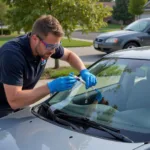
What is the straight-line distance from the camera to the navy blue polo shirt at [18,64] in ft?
9.44

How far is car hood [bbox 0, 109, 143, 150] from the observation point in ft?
7.49

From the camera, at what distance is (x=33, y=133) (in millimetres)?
2582

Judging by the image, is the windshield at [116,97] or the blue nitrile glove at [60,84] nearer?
the windshield at [116,97]

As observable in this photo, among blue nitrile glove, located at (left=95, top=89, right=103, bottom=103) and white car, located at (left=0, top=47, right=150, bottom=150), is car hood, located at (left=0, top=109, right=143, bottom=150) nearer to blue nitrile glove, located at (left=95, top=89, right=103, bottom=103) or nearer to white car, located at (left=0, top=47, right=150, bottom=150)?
white car, located at (left=0, top=47, right=150, bottom=150)

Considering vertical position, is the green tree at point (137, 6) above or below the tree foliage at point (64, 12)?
below

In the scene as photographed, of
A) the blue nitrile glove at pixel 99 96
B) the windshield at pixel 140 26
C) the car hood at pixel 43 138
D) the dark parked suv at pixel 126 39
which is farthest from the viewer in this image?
the windshield at pixel 140 26

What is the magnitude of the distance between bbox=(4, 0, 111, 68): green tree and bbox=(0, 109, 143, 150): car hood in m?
6.31

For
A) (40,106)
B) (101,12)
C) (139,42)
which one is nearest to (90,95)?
(40,106)

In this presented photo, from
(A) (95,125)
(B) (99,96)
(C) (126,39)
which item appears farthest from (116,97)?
(C) (126,39)

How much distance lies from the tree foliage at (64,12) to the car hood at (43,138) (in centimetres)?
631

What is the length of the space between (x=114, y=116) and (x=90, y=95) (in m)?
0.54

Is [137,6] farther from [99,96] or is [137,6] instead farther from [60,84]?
[60,84]

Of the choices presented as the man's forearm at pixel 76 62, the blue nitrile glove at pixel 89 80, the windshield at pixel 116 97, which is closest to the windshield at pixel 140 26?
the man's forearm at pixel 76 62

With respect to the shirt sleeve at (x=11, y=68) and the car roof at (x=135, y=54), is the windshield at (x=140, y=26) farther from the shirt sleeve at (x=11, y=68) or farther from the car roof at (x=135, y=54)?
the shirt sleeve at (x=11, y=68)
